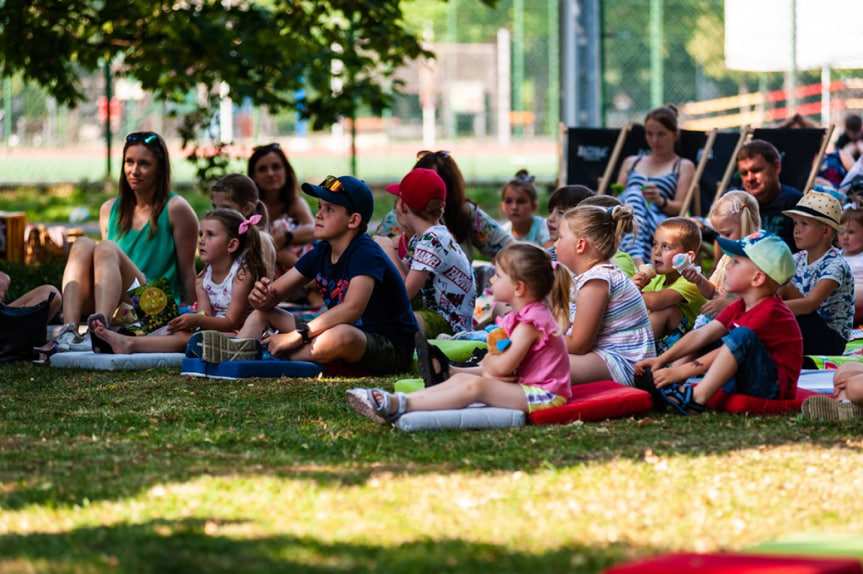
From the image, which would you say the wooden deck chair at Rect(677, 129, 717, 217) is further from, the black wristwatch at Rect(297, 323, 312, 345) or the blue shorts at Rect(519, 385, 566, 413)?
the blue shorts at Rect(519, 385, 566, 413)

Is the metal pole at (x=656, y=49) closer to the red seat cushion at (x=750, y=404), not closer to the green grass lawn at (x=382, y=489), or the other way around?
the red seat cushion at (x=750, y=404)

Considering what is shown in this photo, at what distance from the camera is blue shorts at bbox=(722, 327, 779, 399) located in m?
5.32

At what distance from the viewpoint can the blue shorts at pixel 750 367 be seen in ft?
17.5

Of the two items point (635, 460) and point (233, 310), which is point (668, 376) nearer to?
point (635, 460)

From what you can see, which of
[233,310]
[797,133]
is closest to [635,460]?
[233,310]

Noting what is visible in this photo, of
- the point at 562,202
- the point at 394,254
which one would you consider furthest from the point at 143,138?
the point at 562,202

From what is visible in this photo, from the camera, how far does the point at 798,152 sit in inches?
436

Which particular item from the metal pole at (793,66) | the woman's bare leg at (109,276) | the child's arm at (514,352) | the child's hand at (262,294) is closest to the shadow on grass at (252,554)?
the child's arm at (514,352)

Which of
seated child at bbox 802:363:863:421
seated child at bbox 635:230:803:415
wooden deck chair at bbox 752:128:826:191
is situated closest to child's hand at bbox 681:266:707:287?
seated child at bbox 635:230:803:415

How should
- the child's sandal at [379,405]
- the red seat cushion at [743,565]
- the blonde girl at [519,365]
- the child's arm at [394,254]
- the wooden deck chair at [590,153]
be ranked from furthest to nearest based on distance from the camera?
the wooden deck chair at [590,153], the child's arm at [394,254], the blonde girl at [519,365], the child's sandal at [379,405], the red seat cushion at [743,565]

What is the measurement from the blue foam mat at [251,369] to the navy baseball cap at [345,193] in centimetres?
85

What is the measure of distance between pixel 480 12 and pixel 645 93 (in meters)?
6.80

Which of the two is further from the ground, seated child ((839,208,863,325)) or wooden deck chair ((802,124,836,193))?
wooden deck chair ((802,124,836,193))

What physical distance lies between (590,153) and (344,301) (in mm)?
6014
